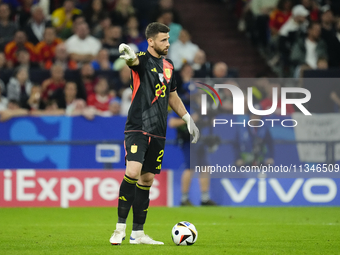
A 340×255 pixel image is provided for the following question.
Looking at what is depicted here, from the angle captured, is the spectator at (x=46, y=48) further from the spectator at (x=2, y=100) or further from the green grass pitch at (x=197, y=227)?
the green grass pitch at (x=197, y=227)

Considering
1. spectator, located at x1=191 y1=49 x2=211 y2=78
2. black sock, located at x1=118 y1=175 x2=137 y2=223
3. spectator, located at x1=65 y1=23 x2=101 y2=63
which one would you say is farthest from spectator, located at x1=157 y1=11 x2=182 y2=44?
black sock, located at x1=118 y1=175 x2=137 y2=223

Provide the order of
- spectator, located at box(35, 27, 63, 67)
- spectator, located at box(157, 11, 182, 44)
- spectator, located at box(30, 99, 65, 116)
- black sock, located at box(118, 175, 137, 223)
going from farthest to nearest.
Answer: spectator, located at box(157, 11, 182, 44), spectator, located at box(35, 27, 63, 67), spectator, located at box(30, 99, 65, 116), black sock, located at box(118, 175, 137, 223)

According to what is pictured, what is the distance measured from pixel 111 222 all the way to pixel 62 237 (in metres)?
Answer: 2.07

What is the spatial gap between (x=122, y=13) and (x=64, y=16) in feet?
4.76

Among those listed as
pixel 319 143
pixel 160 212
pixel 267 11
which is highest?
pixel 267 11

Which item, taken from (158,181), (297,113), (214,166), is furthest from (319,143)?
(158,181)

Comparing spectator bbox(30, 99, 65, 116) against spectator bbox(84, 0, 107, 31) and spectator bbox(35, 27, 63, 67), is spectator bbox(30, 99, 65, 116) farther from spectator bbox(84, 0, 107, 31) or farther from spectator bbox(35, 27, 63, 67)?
spectator bbox(84, 0, 107, 31)

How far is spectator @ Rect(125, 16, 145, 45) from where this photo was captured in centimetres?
1436

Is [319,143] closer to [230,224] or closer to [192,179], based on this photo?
[192,179]

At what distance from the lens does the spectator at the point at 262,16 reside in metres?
16.0

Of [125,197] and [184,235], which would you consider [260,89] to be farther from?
[125,197]

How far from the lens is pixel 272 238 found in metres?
7.01

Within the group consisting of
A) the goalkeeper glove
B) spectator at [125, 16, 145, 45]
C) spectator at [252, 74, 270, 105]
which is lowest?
spectator at [252, 74, 270, 105]

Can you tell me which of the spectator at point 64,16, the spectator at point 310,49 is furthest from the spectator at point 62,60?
the spectator at point 310,49
